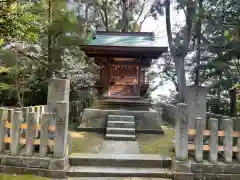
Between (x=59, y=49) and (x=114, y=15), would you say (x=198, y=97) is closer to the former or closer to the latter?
(x=59, y=49)

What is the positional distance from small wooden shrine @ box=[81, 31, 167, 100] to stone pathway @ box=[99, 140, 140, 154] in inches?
144

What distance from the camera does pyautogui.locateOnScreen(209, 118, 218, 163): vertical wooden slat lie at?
4375mm

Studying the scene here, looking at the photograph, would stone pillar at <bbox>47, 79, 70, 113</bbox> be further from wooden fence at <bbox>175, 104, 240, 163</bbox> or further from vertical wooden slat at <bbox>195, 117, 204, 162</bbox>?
vertical wooden slat at <bbox>195, 117, 204, 162</bbox>

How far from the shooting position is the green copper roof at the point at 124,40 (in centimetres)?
931

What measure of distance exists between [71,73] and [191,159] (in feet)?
36.2

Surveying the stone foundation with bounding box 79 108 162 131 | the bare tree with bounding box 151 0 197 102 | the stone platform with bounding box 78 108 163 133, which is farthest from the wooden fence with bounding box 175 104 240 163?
the bare tree with bounding box 151 0 197 102

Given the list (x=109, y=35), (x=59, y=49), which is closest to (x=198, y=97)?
(x=109, y=35)

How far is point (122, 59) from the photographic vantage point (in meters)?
10.4

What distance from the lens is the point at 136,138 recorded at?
7.12 meters

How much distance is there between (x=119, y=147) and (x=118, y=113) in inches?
98.8

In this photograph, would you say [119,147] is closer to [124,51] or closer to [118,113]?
[118,113]

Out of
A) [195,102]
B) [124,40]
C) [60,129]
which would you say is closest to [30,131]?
[60,129]

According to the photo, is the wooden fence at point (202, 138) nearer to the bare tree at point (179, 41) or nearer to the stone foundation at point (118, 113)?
the stone foundation at point (118, 113)

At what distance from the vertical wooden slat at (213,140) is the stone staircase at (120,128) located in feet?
9.06
